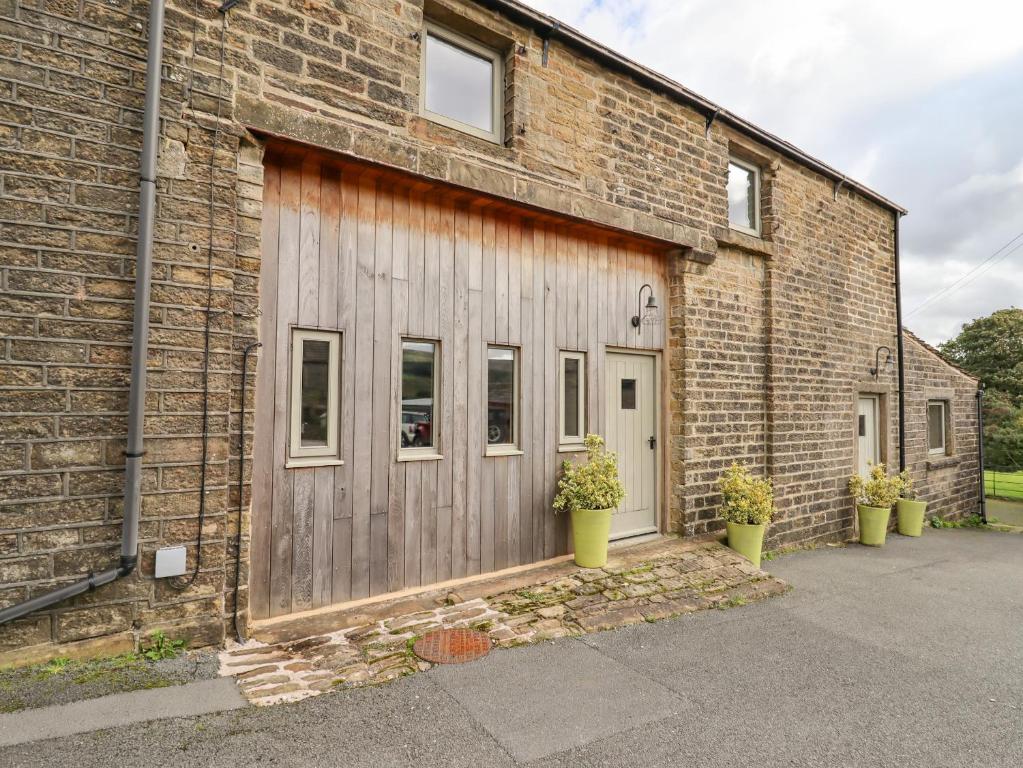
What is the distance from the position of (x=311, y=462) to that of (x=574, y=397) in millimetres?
2613

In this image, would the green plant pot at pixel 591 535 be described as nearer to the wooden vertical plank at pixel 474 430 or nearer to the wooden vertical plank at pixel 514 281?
the wooden vertical plank at pixel 474 430

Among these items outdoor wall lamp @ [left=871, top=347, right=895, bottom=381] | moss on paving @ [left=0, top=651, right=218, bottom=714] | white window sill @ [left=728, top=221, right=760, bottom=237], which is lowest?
moss on paving @ [left=0, top=651, right=218, bottom=714]

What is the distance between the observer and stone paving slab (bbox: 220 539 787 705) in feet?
10.5

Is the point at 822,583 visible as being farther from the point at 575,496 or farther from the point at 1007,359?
the point at 1007,359

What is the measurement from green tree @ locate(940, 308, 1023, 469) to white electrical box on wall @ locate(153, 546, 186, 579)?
839 inches

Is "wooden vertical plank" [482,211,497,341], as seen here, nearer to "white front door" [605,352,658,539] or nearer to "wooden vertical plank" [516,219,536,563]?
"wooden vertical plank" [516,219,536,563]

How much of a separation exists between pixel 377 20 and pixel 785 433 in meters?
6.25

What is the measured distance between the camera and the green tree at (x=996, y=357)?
18531 mm

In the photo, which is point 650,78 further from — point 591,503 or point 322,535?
point 322,535

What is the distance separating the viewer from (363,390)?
4191 mm

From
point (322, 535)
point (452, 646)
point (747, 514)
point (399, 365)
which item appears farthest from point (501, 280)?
point (747, 514)

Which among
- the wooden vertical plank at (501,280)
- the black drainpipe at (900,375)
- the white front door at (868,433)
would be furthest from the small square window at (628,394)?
the black drainpipe at (900,375)

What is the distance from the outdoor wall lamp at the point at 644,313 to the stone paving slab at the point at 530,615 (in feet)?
7.75

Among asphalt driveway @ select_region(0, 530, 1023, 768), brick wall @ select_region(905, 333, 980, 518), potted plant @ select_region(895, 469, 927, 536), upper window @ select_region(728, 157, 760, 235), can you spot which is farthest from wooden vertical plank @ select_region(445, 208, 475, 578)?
brick wall @ select_region(905, 333, 980, 518)
